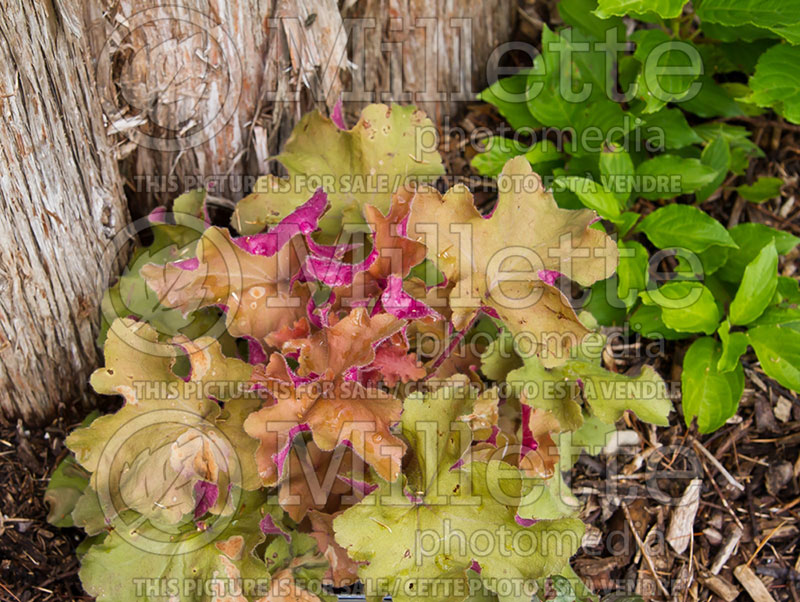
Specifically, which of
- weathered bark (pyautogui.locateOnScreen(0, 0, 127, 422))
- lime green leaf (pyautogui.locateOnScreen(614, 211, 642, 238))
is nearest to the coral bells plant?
weathered bark (pyautogui.locateOnScreen(0, 0, 127, 422))

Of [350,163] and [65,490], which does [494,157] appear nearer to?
[350,163]

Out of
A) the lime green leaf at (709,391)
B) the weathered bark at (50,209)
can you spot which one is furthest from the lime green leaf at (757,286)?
the weathered bark at (50,209)

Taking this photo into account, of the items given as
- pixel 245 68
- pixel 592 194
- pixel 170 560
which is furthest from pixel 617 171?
pixel 170 560

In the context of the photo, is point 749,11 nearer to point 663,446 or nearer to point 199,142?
Result: point 663,446

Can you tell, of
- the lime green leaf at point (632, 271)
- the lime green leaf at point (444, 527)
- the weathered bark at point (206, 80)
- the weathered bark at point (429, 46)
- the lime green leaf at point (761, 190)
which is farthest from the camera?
the lime green leaf at point (761, 190)

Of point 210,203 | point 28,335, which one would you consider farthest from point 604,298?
point 28,335

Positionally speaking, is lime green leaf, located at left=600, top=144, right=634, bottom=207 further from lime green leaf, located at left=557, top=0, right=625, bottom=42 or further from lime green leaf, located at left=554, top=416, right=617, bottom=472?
lime green leaf, located at left=554, top=416, right=617, bottom=472

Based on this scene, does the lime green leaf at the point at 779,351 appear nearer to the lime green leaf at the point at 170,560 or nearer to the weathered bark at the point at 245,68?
the weathered bark at the point at 245,68
